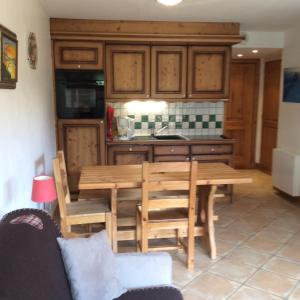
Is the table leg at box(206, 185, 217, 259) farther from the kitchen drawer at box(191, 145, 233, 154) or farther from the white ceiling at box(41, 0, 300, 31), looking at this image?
the white ceiling at box(41, 0, 300, 31)

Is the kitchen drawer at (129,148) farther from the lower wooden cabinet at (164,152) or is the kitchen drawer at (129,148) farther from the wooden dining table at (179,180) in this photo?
the wooden dining table at (179,180)

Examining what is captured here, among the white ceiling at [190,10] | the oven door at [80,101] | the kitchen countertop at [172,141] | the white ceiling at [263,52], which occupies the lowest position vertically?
the kitchen countertop at [172,141]

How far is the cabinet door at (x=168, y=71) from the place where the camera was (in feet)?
15.0

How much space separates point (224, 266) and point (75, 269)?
1.69 meters

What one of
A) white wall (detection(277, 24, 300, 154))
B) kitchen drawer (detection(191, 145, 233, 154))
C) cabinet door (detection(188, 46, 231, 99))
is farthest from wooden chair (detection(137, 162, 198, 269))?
white wall (detection(277, 24, 300, 154))

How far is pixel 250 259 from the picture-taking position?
122 inches

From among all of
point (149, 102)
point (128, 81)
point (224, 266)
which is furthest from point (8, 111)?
point (149, 102)

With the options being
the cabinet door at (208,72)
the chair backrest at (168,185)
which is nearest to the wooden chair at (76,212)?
the chair backrest at (168,185)

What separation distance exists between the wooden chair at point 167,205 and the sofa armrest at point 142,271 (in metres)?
0.75

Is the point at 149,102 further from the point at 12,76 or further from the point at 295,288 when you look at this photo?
the point at 295,288

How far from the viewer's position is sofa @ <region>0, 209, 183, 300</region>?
4.21 feet

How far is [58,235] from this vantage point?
180 centimetres

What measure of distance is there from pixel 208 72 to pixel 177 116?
82 centimetres

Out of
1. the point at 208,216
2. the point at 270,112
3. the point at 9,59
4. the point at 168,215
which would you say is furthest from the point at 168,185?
the point at 270,112
